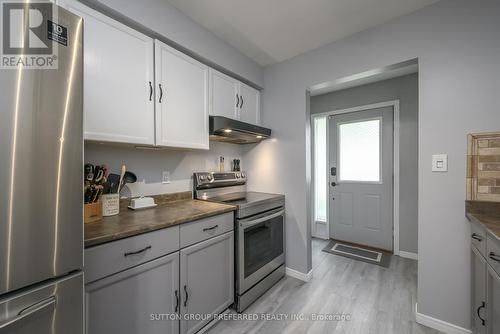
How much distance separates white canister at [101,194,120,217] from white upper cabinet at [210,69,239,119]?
1077 millimetres

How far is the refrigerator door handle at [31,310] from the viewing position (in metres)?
0.62

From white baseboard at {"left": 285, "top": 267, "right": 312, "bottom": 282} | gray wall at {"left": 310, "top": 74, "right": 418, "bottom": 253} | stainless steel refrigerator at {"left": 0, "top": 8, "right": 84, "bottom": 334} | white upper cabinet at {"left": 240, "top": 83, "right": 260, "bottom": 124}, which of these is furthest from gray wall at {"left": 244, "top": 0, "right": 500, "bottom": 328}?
stainless steel refrigerator at {"left": 0, "top": 8, "right": 84, "bottom": 334}

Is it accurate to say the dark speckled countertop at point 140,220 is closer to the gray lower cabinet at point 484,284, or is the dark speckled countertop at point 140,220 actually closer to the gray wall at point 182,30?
the gray wall at point 182,30

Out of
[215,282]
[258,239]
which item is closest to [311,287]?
[258,239]

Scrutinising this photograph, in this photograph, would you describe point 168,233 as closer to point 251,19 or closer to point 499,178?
point 251,19

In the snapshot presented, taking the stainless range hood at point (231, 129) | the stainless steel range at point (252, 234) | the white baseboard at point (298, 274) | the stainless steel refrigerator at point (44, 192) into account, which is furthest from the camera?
the white baseboard at point (298, 274)

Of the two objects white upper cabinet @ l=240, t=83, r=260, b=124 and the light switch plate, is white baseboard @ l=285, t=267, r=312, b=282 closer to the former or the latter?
the light switch plate

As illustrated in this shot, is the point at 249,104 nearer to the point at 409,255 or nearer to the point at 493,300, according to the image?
the point at 493,300

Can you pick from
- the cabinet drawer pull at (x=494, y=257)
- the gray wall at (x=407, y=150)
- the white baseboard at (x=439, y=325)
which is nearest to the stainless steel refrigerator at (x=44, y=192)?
the cabinet drawer pull at (x=494, y=257)

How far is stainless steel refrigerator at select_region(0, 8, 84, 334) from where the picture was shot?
0.62 metres

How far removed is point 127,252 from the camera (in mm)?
1073

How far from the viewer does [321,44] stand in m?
2.06

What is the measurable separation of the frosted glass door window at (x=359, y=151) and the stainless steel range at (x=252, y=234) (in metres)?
1.49

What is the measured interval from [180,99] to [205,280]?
142 cm
